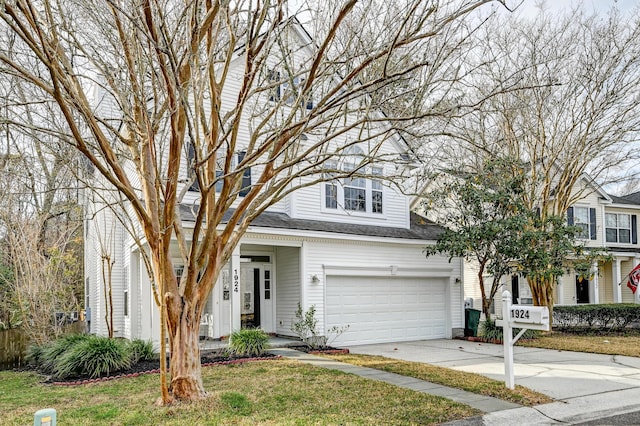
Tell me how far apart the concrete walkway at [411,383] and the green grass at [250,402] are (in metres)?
0.30

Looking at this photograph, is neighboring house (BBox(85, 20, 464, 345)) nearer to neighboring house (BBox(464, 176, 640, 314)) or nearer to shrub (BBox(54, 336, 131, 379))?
shrub (BBox(54, 336, 131, 379))

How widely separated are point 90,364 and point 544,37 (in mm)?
14884

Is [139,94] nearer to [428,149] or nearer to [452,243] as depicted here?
[452,243]

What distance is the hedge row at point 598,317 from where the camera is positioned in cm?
1872

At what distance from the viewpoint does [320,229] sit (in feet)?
47.8

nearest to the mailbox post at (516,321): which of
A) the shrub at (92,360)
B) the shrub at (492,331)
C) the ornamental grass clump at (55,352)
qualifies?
the shrub at (92,360)

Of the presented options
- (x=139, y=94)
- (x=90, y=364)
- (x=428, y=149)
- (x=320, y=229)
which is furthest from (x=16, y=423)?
(x=428, y=149)

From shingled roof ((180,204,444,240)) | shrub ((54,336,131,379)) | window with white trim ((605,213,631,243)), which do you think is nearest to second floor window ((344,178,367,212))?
shingled roof ((180,204,444,240))

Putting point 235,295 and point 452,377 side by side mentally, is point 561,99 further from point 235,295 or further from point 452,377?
point 235,295

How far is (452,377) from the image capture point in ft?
30.8

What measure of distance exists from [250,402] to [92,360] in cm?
433

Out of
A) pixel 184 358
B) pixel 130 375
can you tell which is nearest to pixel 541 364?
pixel 184 358

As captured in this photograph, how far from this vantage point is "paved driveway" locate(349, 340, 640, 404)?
874cm

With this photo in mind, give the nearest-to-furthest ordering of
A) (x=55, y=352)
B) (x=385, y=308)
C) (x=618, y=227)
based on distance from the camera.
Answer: (x=55, y=352)
(x=385, y=308)
(x=618, y=227)
